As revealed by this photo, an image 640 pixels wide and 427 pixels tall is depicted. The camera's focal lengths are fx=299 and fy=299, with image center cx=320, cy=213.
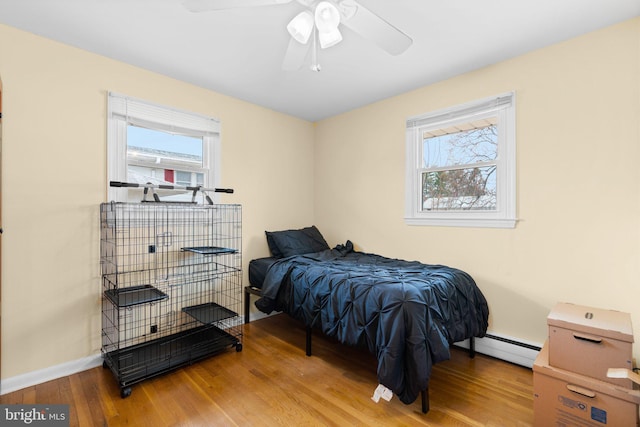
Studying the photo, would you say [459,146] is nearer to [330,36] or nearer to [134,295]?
[330,36]

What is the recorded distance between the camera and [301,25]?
152 cm

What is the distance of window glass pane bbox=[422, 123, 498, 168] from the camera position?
2643mm

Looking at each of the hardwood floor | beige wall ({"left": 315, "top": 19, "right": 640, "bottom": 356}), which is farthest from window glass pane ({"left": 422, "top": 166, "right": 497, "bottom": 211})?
the hardwood floor

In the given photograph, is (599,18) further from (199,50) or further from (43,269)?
(43,269)

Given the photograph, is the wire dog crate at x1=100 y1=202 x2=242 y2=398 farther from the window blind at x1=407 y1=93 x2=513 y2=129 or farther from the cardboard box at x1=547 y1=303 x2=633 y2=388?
the cardboard box at x1=547 y1=303 x2=633 y2=388

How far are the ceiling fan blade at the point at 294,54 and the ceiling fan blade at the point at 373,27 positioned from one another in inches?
12.1

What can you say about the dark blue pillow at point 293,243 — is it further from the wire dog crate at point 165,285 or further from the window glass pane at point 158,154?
the window glass pane at point 158,154

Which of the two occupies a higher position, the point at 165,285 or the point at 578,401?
the point at 165,285

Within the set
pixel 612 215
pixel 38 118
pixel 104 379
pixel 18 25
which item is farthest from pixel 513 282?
pixel 18 25

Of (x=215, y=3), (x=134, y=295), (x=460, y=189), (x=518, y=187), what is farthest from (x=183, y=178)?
(x=518, y=187)

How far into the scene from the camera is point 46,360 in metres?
2.15

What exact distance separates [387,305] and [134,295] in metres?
1.90

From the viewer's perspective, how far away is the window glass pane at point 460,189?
2.64 m

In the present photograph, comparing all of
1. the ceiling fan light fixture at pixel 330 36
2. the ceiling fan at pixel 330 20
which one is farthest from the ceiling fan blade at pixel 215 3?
the ceiling fan light fixture at pixel 330 36
